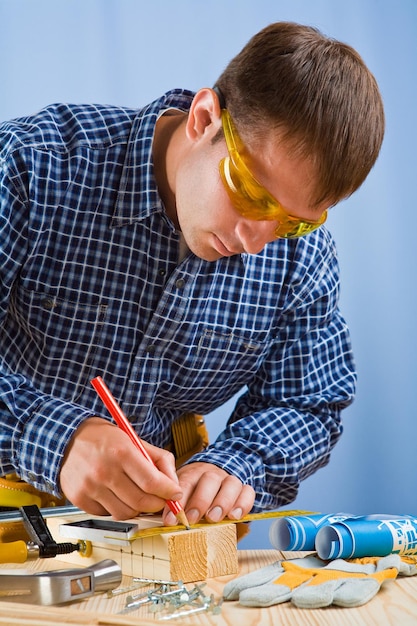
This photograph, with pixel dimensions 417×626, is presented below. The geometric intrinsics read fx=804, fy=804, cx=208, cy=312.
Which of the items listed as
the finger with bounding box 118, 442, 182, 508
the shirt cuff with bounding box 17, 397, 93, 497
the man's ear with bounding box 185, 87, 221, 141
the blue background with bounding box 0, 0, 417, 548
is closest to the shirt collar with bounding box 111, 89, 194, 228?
the man's ear with bounding box 185, 87, 221, 141

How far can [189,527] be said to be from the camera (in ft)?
4.48

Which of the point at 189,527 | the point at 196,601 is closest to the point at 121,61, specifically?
the point at 189,527

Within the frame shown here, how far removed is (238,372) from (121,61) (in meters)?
1.67

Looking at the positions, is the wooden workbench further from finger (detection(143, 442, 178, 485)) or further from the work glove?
finger (detection(143, 442, 178, 485))

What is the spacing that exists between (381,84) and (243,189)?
6.81ft

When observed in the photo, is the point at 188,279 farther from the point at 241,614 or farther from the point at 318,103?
the point at 241,614

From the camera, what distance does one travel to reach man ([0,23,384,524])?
4.55ft

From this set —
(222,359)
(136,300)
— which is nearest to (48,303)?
(136,300)

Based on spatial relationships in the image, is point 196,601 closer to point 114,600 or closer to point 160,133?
point 114,600

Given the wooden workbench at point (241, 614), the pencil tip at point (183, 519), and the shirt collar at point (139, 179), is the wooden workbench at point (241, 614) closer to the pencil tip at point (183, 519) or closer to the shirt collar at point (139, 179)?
the pencil tip at point (183, 519)

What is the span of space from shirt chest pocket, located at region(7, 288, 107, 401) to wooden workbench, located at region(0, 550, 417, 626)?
671mm

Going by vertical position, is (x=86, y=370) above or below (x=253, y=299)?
below

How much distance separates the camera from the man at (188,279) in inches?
54.6

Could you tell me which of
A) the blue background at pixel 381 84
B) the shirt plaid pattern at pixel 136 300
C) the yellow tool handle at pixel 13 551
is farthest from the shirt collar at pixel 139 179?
the blue background at pixel 381 84
